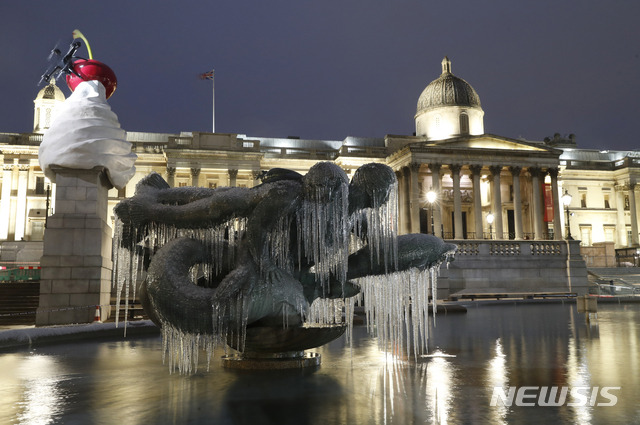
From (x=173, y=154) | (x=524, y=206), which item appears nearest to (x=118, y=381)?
(x=173, y=154)

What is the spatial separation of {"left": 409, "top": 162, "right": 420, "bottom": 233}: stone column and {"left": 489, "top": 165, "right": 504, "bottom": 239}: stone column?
826 cm

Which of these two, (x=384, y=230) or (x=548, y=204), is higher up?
A: (x=548, y=204)

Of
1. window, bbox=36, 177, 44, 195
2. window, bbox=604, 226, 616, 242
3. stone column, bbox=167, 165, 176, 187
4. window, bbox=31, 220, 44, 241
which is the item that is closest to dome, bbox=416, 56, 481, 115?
window, bbox=604, 226, 616, 242

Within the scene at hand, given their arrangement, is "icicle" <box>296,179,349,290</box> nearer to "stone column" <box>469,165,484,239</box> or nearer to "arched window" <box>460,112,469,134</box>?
"stone column" <box>469,165,484,239</box>

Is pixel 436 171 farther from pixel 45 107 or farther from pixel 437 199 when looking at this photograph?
pixel 45 107

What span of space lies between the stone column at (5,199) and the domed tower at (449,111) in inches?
1940

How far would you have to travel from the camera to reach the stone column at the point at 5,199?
62.8 meters

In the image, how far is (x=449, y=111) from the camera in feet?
217

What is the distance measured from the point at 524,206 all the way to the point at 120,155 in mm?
55701

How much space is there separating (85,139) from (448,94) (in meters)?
56.9

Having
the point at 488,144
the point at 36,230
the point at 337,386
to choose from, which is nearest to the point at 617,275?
the point at 488,144

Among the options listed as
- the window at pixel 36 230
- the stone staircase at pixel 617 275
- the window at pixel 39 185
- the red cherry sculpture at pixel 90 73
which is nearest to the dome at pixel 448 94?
the stone staircase at pixel 617 275

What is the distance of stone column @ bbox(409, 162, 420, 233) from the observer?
54.7m

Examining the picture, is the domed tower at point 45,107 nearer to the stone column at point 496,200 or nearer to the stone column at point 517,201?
the stone column at point 496,200
